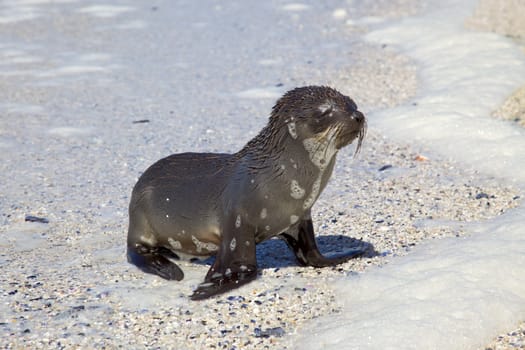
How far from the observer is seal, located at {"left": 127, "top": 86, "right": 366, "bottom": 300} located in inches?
195

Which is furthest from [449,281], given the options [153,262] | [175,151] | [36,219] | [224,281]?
[175,151]

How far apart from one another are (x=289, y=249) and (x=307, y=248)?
35 centimetres

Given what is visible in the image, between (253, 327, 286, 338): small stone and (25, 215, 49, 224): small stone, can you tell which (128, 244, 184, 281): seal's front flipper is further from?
(25, 215, 49, 224): small stone

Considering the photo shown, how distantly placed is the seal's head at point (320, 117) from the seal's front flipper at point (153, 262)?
43.5 inches

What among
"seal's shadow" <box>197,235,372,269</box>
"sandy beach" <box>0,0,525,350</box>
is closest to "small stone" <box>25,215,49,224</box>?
"sandy beach" <box>0,0,525,350</box>

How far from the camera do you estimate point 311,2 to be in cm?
1548

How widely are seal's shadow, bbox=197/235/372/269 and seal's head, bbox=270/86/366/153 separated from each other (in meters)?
0.91

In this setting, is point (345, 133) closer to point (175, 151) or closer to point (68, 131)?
point (175, 151)

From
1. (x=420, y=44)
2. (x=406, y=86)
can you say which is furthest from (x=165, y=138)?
(x=420, y=44)

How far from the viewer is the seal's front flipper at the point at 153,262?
5270mm

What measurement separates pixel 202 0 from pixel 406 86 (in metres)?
6.76

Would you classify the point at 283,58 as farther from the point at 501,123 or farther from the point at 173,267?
the point at 173,267

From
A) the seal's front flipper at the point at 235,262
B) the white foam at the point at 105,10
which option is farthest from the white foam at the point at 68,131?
the white foam at the point at 105,10

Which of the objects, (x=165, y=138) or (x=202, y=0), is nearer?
(x=165, y=138)
